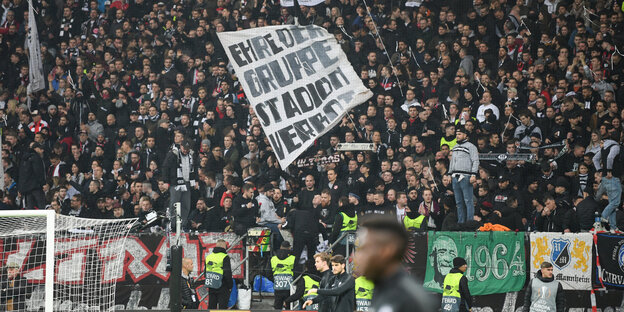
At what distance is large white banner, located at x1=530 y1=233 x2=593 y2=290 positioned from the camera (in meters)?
13.4

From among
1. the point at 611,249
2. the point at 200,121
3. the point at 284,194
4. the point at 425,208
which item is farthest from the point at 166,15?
the point at 611,249

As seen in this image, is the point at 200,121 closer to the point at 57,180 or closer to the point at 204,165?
the point at 204,165

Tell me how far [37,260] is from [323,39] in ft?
30.5

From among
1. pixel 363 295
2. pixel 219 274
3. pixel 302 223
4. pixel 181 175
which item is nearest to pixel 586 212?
pixel 363 295

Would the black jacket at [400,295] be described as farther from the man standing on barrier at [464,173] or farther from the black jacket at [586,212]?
the man standing on barrier at [464,173]

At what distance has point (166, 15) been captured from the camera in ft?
70.4

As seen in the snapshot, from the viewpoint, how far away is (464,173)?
15602 millimetres

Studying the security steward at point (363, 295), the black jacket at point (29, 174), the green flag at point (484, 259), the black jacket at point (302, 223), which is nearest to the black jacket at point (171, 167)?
the black jacket at point (29, 174)

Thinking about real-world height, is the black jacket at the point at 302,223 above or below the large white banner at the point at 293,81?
below

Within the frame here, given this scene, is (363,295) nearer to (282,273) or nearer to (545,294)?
(282,273)

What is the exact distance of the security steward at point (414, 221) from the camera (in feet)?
48.1

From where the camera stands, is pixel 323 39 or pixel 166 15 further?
pixel 166 15

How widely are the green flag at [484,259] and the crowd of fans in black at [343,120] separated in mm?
611

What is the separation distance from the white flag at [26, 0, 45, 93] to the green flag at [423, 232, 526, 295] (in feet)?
40.5
